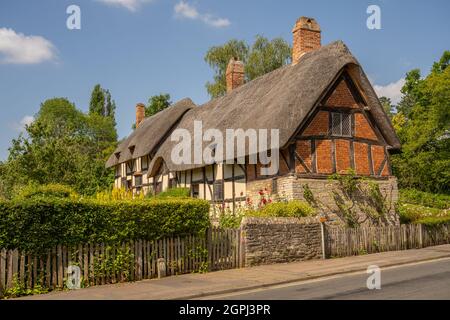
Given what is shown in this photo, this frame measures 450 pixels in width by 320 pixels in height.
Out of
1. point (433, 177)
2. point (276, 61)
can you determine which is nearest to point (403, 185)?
point (433, 177)

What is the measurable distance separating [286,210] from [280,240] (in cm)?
145

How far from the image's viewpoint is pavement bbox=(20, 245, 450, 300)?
33.7ft

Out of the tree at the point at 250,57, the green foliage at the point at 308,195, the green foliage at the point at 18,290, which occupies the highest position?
the tree at the point at 250,57

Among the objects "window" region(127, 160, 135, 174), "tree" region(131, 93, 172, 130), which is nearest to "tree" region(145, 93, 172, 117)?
"tree" region(131, 93, 172, 130)

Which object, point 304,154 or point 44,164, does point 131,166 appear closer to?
point 44,164

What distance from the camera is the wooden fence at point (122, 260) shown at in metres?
10.7

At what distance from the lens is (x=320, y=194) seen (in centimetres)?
1833

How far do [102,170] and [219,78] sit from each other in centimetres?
1307

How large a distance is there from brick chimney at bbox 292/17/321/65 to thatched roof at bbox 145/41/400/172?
31.1 inches

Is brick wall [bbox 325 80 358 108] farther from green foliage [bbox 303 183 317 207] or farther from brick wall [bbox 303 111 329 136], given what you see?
green foliage [bbox 303 183 317 207]

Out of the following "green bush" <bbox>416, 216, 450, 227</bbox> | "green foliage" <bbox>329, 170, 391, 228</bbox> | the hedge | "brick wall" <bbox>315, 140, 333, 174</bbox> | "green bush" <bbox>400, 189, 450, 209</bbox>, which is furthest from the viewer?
"green bush" <bbox>400, 189, 450, 209</bbox>

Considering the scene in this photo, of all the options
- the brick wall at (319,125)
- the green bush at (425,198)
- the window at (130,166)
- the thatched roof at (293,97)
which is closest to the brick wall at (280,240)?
the thatched roof at (293,97)

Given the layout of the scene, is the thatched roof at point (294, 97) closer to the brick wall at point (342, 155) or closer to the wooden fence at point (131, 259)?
the brick wall at point (342, 155)

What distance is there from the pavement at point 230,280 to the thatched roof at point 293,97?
498 cm
